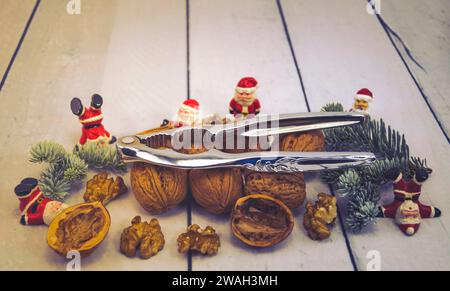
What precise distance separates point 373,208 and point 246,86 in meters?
0.27

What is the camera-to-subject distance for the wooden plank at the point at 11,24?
3.64 feet

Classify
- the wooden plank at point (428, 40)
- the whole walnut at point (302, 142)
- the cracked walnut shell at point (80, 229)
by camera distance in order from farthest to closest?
the wooden plank at point (428, 40) → the whole walnut at point (302, 142) → the cracked walnut shell at point (80, 229)

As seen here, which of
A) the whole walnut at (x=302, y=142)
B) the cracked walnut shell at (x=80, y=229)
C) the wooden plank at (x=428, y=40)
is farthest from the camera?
the wooden plank at (x=428, y=40)

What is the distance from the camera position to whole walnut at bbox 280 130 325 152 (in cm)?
84

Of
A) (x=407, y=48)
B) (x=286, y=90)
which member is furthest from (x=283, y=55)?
(x=407, y=48)

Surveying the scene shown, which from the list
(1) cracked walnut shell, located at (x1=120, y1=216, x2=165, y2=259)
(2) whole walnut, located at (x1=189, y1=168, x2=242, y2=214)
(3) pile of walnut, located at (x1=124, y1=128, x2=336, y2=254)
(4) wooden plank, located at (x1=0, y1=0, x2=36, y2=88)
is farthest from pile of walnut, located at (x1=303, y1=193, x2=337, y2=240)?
(4) wooden plank, located at (x1=0, y1=0, x2=36, y2=88)

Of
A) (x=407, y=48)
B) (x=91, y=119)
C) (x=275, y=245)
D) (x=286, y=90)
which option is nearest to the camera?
(x=275, y=245)

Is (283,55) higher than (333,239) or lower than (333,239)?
higher

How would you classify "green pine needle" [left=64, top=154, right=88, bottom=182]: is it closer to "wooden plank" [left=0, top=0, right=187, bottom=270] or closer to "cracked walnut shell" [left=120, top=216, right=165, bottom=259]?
"wooden plank" [left=0, top=0, right=187, bottom=270]

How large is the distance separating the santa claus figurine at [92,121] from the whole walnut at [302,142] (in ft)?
0.93

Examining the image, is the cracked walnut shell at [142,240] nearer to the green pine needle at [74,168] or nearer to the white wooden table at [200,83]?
the white wooden table at [200,83]

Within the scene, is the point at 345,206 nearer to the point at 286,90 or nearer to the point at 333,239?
the point at 333,239

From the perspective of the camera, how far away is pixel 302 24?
122 cm

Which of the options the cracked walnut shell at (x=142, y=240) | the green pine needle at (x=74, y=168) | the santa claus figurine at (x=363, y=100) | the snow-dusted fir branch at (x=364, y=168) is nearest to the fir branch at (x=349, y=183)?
the snow-dusted fir branch at (x=364, y=168)
